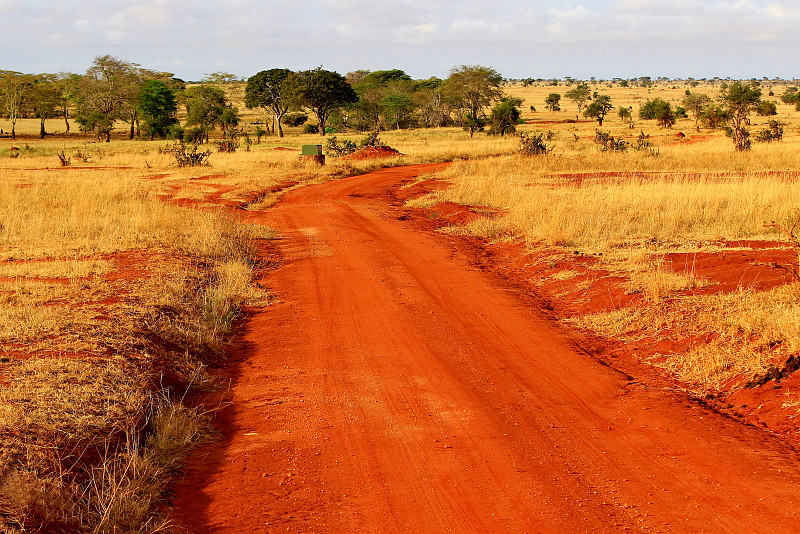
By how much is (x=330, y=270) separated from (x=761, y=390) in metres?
6.64

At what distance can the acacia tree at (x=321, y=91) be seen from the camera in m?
56.3

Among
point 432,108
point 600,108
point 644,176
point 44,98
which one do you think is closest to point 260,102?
point 432,108

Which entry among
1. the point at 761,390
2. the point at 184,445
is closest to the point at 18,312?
the point at 184,445

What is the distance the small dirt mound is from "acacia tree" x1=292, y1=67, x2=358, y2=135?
2526 cm

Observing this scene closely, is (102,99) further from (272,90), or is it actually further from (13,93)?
(272,90)

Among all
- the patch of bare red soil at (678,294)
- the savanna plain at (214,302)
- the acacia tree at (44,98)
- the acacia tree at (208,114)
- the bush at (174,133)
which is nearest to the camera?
the savanna plain at (214,302)

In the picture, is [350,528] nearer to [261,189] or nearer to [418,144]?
[261,189]

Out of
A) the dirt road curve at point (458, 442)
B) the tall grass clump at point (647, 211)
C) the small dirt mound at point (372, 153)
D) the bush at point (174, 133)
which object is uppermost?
the bush at point (174, 133)

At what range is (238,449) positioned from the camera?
189 inches

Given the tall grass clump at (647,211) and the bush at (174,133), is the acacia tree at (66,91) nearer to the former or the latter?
the bush at (174,133)

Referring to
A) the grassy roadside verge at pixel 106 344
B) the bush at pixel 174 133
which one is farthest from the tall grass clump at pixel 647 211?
the bush at pixel 174 133

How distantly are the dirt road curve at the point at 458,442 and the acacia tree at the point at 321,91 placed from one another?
5096 cm

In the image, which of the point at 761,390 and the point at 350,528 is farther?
the point at 761,390

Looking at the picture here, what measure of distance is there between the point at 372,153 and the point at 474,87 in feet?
98.5
